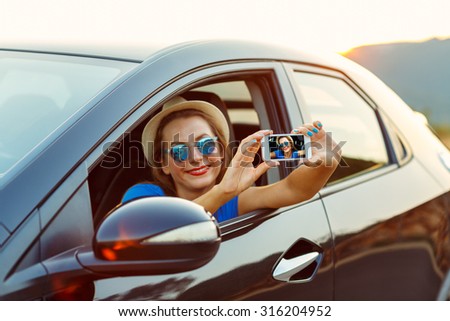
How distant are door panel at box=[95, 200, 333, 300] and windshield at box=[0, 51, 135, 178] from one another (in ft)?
1.45

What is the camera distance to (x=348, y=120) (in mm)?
A: 3057

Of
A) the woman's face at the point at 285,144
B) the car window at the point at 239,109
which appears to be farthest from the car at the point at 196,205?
the car window at the point at 239,109

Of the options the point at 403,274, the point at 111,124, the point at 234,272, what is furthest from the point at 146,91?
the point at 403,274

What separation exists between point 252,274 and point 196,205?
483 mm

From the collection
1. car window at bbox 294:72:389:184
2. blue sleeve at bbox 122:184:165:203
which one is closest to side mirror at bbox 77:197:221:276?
blue sleeve at bbox 122:184:165:203

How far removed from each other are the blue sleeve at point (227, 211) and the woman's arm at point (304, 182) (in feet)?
0.18

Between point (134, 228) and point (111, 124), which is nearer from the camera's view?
point (134, 228)

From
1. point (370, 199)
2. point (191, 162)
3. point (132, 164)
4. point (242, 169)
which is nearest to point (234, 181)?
point (242, 169)

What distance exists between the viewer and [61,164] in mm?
1727

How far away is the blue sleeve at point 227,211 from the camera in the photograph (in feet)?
8.00

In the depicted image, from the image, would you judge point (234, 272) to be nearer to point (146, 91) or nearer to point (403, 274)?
point (146, 91)

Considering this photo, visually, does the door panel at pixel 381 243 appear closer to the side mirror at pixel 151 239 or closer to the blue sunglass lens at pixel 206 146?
the blue sunglass lens at pixel 206 146
